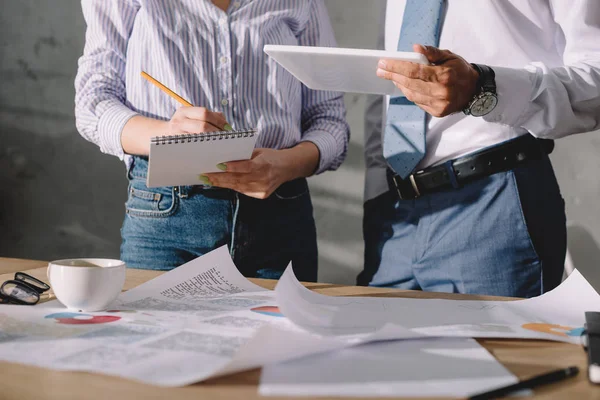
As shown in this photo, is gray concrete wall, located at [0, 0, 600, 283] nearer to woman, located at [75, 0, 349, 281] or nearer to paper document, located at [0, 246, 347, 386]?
woman, located at [75, 0, 349, 281]

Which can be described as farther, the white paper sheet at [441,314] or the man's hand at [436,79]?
the man's hand at [436,79]

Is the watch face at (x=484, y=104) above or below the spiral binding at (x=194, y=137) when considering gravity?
above

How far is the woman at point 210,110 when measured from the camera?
4.67ft

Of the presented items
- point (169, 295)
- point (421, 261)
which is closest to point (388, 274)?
point (421, 261)

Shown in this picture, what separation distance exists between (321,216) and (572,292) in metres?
2.14

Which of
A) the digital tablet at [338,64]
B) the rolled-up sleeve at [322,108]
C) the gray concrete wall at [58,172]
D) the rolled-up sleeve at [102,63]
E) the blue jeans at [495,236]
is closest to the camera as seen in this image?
the digital tablet at [338,64]

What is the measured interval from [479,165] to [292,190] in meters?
0.44

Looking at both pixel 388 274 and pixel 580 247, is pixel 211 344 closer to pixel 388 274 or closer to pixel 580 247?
pixel 388 274

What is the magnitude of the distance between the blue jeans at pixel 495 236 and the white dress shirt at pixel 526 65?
10 centimetres

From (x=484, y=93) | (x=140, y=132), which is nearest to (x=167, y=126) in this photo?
(x=140, y=132)

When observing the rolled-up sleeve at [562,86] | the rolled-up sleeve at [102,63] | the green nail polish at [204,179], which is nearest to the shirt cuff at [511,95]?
the rolled-up sleeve at [562,86]

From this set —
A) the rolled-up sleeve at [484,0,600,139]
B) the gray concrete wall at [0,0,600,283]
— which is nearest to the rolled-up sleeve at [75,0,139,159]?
the rolled-up sleeve at [484,0,600,139]

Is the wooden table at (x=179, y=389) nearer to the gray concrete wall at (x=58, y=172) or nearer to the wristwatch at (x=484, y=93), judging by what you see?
the wristwatch at (x=484, y=93)

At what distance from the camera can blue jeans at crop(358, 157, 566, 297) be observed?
1.37 m
